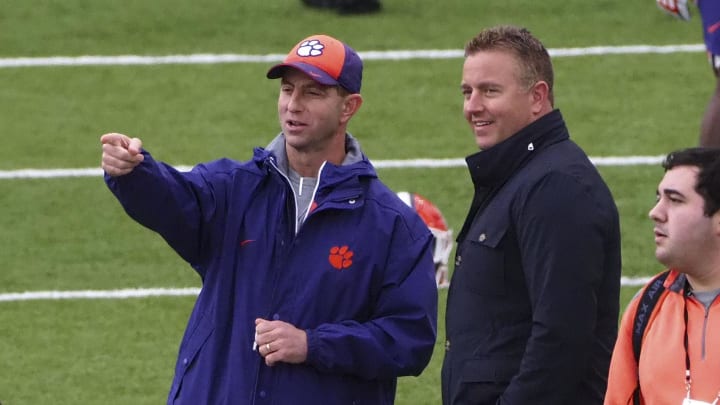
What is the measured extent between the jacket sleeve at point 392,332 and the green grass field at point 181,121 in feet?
8.84

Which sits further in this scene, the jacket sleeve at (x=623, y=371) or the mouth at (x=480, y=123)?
the mouth at (x=480, y=123)

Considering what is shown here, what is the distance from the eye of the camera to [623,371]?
178 inches

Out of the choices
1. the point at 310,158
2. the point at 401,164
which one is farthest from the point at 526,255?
the point at 401,164

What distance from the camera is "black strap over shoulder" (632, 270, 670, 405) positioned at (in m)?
4.52

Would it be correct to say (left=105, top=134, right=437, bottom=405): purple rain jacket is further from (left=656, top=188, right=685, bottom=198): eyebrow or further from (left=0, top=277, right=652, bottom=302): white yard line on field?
(left=0, top=277, right=652, bottom=302): white yard line on field

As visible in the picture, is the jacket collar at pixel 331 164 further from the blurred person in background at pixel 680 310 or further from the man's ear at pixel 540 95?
the blurred person in background at pixel 680 310

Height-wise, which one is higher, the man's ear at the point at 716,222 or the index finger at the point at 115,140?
the index finger at the point at 115,140

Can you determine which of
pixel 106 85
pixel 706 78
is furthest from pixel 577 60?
pixel 106 85

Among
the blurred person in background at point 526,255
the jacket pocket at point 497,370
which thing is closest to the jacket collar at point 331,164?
the blurred person in background at point 526,255

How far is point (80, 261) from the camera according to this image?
9383mm

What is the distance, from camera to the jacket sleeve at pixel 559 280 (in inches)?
184

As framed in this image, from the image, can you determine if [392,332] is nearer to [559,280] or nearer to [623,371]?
[559,280]

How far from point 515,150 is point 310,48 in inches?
27.8

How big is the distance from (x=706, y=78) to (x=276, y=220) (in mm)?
7323
